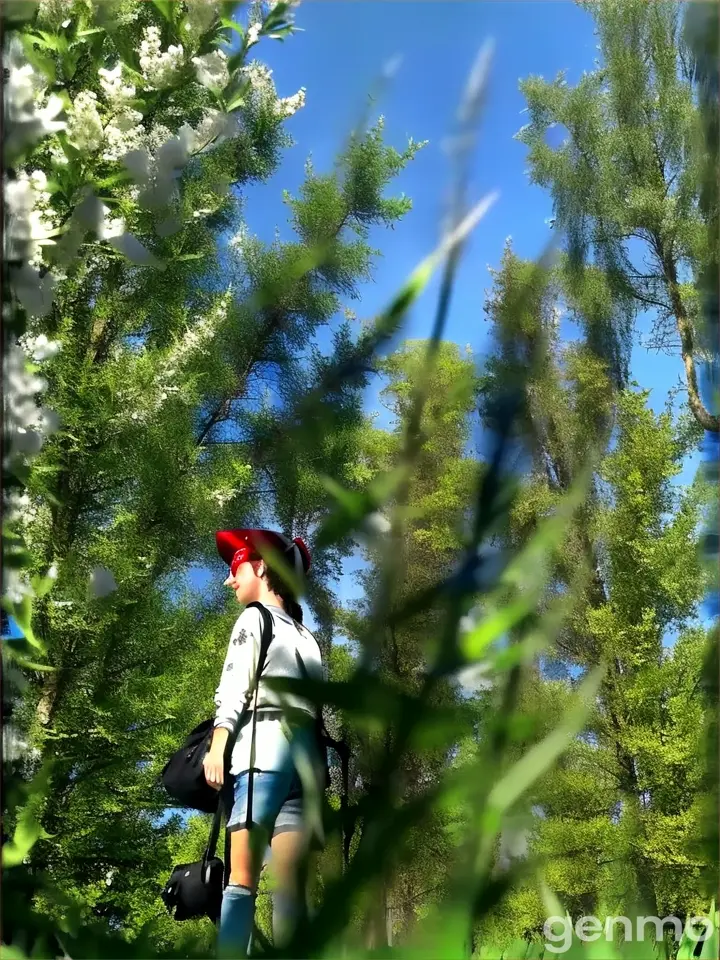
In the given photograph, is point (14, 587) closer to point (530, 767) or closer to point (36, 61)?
point (36, 61)

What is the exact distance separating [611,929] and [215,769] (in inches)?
19.2

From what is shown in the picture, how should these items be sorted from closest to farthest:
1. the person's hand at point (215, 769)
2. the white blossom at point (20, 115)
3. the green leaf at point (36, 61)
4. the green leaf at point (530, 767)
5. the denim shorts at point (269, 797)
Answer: the green leaf at point (530, 767) < the denim shorts at point (269, 797) < the white blossom at point (20, 115) < the green leaf at point (36, 61) < the person's hand at point (215, 769)

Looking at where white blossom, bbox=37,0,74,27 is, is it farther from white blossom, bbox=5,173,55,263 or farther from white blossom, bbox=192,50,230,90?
white blossom, bbox=5,173,55,263

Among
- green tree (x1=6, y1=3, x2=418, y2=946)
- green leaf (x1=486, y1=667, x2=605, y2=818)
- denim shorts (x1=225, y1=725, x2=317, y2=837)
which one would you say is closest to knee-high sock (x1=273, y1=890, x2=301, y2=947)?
green leaf (x1=486, y1=667, x2=605, y2=818)

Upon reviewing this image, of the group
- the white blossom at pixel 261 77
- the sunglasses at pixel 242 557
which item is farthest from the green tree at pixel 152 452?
the sunglasses at pixel 242 557

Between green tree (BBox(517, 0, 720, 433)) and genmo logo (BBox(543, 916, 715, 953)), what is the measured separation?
576 mm

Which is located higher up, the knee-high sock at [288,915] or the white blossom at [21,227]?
the white blossom at [21,227]

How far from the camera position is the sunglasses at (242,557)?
26.4 inches

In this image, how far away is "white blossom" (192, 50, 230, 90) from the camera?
2.01ft

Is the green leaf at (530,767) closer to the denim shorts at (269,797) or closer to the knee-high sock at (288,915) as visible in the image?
the knee-high sock at (288,915)

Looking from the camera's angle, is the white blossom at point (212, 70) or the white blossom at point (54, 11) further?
the white blossom at point (54, 11)

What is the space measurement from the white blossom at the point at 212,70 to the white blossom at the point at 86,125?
84 millimetres

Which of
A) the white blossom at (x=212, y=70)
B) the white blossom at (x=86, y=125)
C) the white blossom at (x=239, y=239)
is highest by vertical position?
the white blossom at (x=239, y=239)

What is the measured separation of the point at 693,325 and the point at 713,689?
1.75 feet
